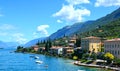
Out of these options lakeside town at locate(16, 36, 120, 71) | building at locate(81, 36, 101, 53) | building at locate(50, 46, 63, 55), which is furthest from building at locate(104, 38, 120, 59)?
building at locate(50, 46, 63, 55)

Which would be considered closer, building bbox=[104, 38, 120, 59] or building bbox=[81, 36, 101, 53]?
building bbox=[104, 38, 120, 59]

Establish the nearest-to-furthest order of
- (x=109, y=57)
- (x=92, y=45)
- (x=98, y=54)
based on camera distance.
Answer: (x=109, y=57)
(x=98, y=54)
(x=92, y=45)

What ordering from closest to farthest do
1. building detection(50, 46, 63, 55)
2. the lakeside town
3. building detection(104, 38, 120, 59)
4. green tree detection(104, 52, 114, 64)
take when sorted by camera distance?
the lakeside town
green tree detection(104, 52, 114, 64)
building detection(104, 38, 120, 59)
building detection(50, 46, 63, 55)

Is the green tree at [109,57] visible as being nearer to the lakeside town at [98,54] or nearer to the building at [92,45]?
the lakeside town at [98,54]

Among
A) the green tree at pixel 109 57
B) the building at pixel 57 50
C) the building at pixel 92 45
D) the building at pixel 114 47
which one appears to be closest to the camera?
the green tree at pixel 109 57

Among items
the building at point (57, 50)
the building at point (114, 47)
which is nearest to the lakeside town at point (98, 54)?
the building at point (114, 47)

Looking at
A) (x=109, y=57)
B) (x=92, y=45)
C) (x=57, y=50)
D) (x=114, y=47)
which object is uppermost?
(x=92, y=45)

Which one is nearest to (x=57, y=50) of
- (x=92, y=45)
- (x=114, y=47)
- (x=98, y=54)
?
(x=92, y=45)

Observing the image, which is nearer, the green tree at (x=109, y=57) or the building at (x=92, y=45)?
Answer: the green tree at (x=109, y=57)

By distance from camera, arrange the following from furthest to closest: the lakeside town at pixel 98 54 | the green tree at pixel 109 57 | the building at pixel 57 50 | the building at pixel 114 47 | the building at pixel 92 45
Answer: the building at pixel 57 50 → the building at pixel 92 45 → the building at pixel 114 47 → the green tree at pixel 109 57 → the lakeside town at pixel 98 54

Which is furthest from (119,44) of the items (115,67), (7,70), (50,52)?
(50,52)

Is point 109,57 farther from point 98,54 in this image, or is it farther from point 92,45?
point 92,45

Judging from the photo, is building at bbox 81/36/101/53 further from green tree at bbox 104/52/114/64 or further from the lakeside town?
green tree at bbox 104/52/114/64

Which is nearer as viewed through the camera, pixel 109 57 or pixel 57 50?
pixel 109 57
